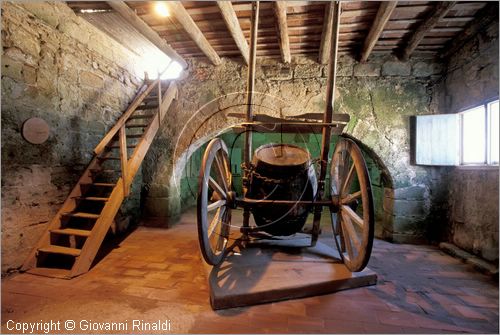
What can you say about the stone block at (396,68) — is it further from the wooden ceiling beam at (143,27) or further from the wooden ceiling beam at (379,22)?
the wooden ceiling beam at (143,27)

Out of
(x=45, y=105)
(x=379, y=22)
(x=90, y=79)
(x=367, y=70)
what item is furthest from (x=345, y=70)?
(x=45, y=105)

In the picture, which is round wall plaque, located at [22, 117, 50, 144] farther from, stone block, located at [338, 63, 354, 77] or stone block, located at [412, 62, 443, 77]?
stone block, located at [412, 62, 443, 77]

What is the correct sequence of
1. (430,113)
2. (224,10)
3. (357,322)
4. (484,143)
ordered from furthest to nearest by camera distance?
(430,113) < (484,143) < (224,10) < (357,322)

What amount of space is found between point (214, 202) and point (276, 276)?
3.48 ft

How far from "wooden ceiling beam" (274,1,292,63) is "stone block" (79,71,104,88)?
3.11 m

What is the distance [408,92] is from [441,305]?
354cm

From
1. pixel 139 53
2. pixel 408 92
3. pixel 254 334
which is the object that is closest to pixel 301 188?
pixel 254 334

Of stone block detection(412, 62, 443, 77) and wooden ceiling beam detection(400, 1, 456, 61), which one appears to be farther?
stone block detection(412, 62, 443, 77)

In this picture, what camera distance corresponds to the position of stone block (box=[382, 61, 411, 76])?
4.46 metres

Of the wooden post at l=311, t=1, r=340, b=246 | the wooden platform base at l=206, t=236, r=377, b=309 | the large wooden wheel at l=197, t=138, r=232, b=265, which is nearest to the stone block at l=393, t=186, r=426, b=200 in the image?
the wooden platform base at l=206, t=236, r=377, b=309

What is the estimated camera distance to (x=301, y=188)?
9.96 ft

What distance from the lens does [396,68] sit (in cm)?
448

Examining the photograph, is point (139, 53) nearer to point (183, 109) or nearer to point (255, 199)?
point (183, 109)

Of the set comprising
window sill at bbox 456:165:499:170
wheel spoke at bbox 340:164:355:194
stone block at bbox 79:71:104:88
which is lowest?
wheel spoke at bbox 340:164:355:194
